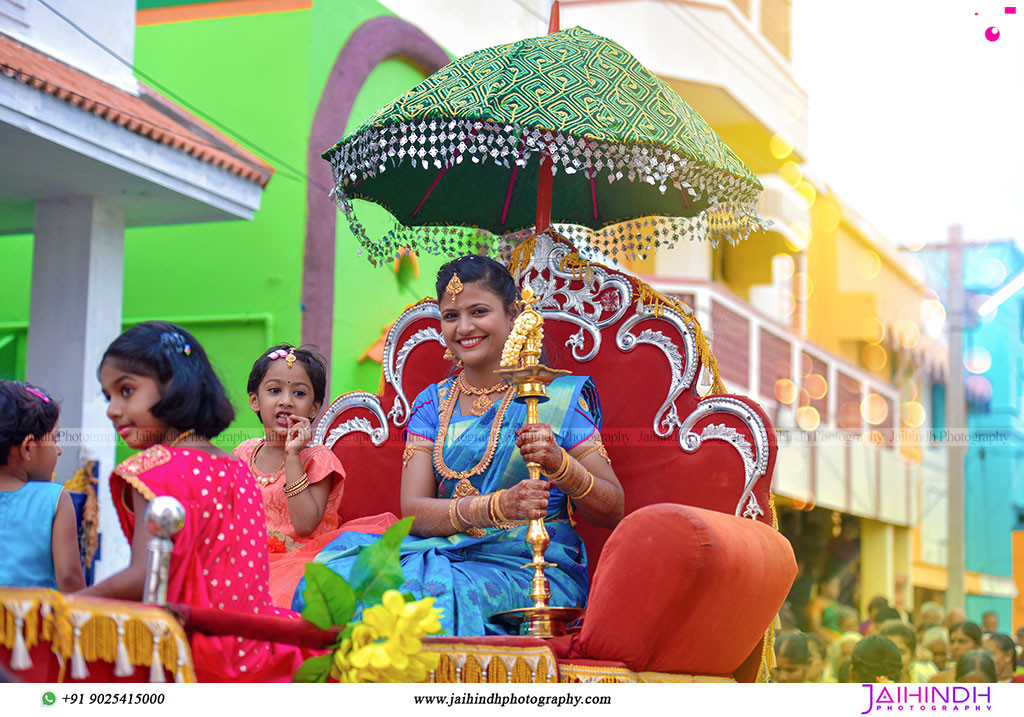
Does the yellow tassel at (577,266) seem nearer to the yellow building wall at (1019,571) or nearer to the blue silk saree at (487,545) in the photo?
the blue silk saree at (487,545)

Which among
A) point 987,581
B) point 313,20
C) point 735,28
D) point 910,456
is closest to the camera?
point 313,20

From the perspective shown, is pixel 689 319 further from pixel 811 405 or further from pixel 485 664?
pixel 811 405

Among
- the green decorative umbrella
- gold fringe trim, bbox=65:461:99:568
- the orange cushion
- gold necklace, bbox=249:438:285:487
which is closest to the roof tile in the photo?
gold fringe trim, bbox=65:461:99:568

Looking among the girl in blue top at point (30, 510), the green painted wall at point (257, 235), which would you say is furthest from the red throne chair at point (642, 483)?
the green painted wall at point (257, 235)

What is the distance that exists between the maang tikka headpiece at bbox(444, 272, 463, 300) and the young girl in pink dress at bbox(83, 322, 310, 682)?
1.00 meters

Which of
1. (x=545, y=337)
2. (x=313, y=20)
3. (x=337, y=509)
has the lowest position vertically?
(x=337, y=509)

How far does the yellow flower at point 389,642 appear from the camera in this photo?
2.25 m

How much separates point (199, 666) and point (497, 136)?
73.2 inches

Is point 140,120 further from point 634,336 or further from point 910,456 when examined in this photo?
point 910,456

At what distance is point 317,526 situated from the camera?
346 centimetres

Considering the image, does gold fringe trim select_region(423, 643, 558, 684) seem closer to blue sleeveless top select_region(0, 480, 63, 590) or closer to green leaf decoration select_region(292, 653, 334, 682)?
green leaf decoration select_region(292, 653, 334, 682)

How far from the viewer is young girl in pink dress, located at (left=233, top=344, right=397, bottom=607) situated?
337 cm
